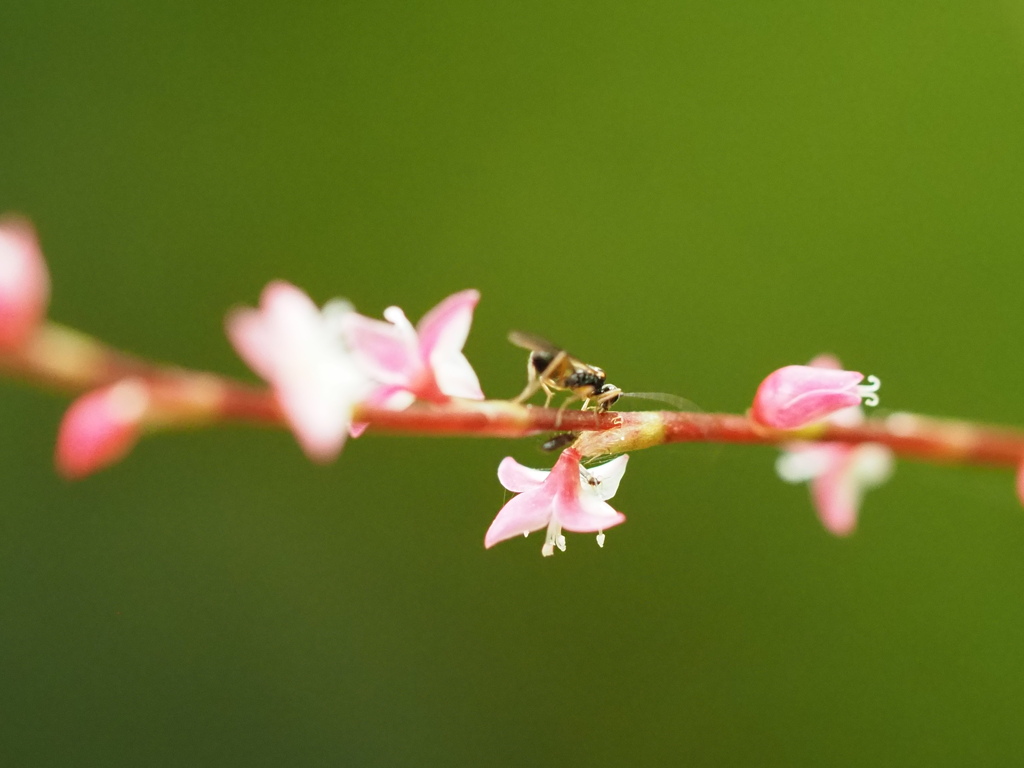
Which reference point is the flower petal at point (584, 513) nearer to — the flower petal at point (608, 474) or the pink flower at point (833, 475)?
the flower petal at point (608, 474)

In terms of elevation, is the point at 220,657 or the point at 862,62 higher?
the point at 862,62

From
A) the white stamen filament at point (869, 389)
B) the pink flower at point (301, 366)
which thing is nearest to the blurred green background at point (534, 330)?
the white stamen filament at point (869, 389)

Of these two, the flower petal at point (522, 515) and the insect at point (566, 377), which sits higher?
the insect at point (566, 377)

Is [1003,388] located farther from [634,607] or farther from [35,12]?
[35,12]

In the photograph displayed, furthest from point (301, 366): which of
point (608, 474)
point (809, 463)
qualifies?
point (809, 463)

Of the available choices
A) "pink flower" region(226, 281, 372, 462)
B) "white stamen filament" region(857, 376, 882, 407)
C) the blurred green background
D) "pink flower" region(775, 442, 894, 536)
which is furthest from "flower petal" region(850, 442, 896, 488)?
the blurred green background

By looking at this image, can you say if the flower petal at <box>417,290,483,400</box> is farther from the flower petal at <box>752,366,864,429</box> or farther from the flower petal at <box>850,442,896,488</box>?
the flower petal at <box>850,442,896,488</box>

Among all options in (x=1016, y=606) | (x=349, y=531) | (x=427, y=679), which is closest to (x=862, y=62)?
(x=1016, y=606)
